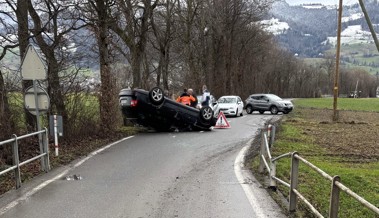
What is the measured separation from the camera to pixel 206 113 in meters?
17.9

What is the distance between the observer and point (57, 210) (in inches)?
248

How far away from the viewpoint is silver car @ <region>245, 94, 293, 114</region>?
3462 cm

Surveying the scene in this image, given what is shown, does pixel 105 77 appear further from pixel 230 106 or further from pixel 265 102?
pixel 265 102

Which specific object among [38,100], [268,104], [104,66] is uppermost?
[104,66]

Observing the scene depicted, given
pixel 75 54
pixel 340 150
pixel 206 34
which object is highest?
pixel 206 34

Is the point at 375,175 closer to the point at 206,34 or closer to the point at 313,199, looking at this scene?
the point at 313,199

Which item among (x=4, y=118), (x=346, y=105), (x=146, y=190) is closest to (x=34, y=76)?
(x=4, y=118)

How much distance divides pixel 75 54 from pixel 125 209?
9216 mm

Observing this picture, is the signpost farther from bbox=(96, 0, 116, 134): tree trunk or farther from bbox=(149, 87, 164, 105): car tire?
bbox=(149, 87, 164, 105): car tire

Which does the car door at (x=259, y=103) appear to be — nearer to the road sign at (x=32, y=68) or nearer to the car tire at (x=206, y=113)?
the car tire at (x=206, y=113)

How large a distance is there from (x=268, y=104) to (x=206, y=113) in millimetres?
18210

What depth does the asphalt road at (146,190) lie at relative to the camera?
626 cm

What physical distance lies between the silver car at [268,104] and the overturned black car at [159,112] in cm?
1755

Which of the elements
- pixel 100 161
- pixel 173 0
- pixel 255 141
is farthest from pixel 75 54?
pixel 173 0
